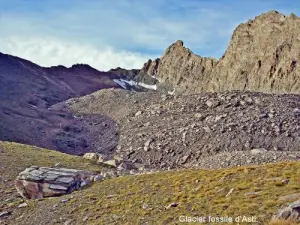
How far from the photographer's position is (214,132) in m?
44.2

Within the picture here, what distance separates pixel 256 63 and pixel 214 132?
320 feet

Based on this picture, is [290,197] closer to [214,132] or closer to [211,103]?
[214,132]

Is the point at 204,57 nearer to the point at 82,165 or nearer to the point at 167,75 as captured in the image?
the point at 167,75

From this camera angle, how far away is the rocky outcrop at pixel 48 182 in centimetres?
2353

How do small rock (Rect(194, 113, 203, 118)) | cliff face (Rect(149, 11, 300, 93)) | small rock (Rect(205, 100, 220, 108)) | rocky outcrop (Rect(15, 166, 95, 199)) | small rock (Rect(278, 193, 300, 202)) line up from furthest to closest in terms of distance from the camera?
cliff face (Rect(149, 11, 300, 93)), small rock (Rect(205, 100, 220, 108)), small rock (Rect(194, 113, 203, 118)), rocky outcrop (Rect(15, 166, 95, 199)), small rock (Rect(278, 193, 300, 202))

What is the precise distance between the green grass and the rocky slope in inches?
449

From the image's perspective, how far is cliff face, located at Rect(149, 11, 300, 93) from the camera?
4806 inches

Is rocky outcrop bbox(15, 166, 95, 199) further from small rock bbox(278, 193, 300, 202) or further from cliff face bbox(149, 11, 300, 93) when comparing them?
cliff face bbox(149, 11, 300, 93)

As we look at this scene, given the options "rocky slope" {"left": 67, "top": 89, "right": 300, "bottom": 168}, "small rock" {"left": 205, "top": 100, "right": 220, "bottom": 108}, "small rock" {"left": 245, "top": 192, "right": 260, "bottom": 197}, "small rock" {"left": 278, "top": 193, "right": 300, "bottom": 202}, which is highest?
"small rock" {"left": 205, "top": 100, "right": 220, "bottom": 108}

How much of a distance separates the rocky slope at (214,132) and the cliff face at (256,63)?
70.1 metres

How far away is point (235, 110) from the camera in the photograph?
161 ft

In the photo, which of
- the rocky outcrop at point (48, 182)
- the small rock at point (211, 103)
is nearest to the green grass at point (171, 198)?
the rocky outcrop at point (48, 182)

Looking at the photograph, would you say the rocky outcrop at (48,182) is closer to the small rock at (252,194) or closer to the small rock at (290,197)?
the small rock at (252,194)

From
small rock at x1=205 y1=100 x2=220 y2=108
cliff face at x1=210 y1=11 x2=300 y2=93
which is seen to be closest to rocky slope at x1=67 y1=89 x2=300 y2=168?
small rock at x1=205 y1=100 x2=220 y2=108
